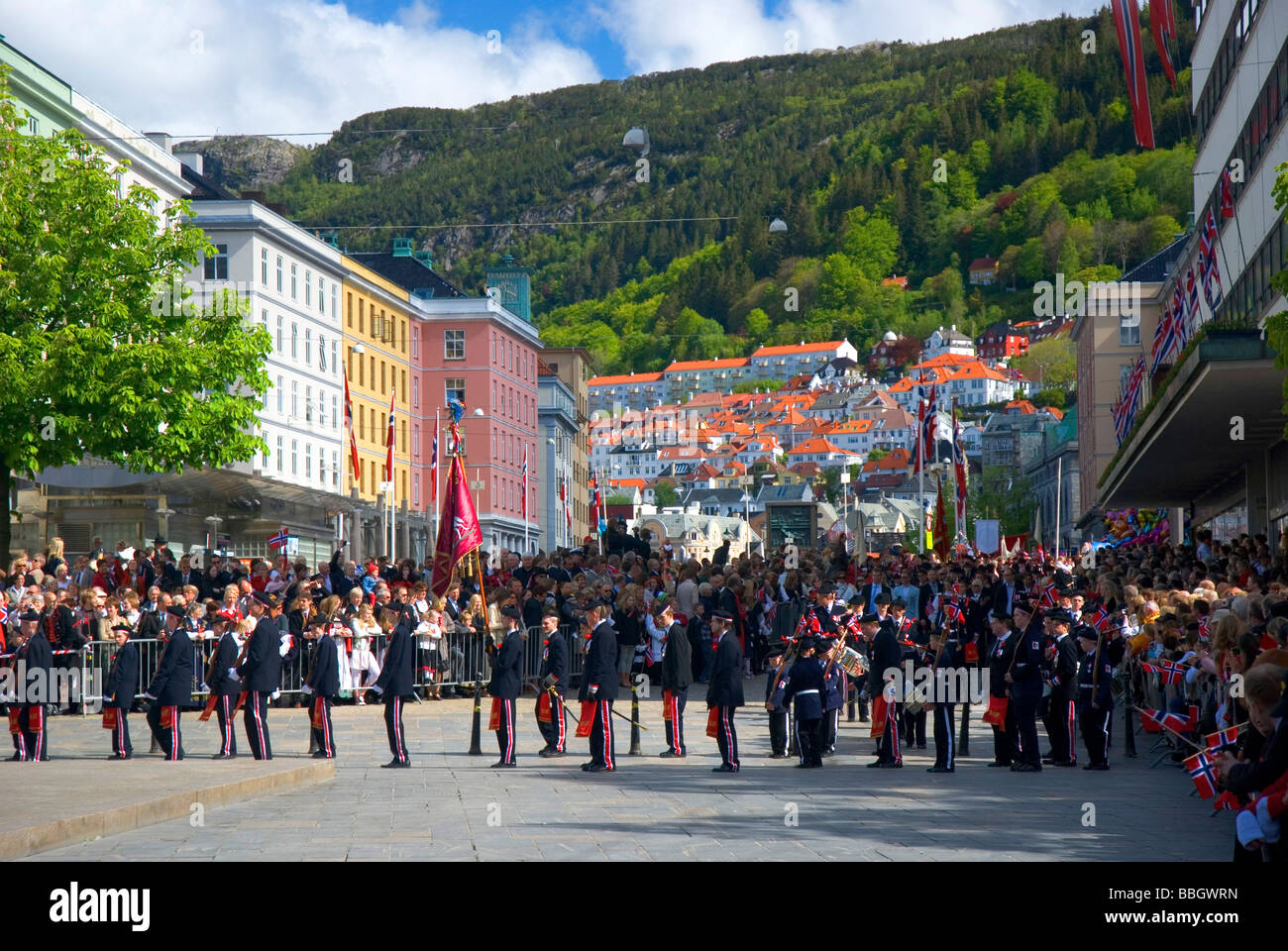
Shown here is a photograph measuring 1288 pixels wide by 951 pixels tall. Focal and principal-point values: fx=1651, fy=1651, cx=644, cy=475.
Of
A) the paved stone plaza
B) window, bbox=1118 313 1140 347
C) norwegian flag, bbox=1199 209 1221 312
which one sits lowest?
the paved stone plaza

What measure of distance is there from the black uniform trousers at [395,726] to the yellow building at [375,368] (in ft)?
175

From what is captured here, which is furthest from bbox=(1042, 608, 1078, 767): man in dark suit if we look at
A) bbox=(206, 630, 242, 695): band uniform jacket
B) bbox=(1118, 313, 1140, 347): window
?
bbox=(1118, 313, 1140, 347): window

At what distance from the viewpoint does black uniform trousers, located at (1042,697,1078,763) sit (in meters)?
17.2

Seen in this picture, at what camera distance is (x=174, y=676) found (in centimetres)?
1731

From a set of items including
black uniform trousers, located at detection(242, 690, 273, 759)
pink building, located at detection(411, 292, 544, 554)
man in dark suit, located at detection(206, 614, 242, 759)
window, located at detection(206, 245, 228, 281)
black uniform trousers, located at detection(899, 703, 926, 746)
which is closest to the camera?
black uniform trousers, located at detection(242, 690, 273, 759)

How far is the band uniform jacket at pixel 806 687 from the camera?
1688 centimetres

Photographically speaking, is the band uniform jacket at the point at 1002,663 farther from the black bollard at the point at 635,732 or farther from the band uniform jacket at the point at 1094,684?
the black bollard at the point at 635,732

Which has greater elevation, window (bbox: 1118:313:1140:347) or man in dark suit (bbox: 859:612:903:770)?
window (bbox: 1118:313:1140:347)

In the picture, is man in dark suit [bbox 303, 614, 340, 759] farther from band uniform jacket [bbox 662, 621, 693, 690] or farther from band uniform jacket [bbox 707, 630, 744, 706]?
band uniform jacket [bbox 707, 630, 744, 706]

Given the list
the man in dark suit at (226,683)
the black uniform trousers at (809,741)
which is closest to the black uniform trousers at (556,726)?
the black uniform trousers at (809,741)

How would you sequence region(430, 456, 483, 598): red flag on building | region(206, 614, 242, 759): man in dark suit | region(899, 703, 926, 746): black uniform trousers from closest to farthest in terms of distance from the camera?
region(206, 614, 242, 759): man in dark suit → region(899, 703, 926, 746): black uniform trousers → region(430, 456, 483, 598): red flag on building

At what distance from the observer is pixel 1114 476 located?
3703 cm

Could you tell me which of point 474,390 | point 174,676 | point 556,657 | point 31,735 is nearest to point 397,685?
point 556,657

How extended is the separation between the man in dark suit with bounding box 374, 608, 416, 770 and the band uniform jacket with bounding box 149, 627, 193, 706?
2.02 m
